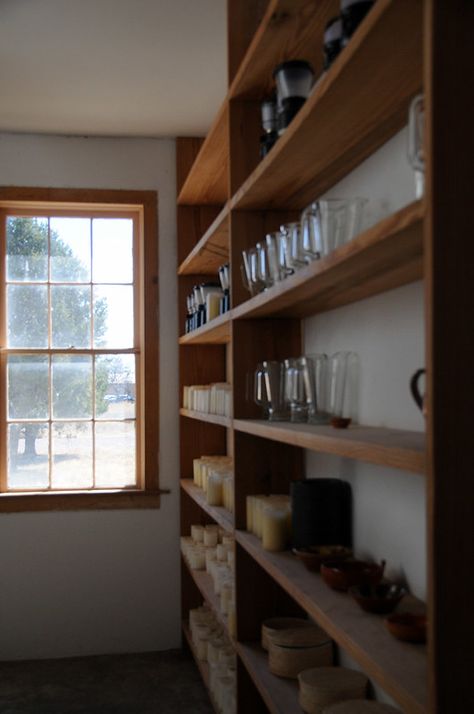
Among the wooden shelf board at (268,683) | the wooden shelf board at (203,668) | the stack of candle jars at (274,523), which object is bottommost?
the wooden shelf board at (203,668)

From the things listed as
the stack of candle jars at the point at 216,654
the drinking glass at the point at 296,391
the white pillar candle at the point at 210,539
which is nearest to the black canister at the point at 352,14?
the drinking glass at the point at 296,391

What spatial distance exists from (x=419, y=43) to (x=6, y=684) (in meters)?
3.85

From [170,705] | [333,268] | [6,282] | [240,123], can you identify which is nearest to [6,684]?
[170,705]

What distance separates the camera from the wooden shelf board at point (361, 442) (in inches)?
59.9

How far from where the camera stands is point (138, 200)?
4.92 metres

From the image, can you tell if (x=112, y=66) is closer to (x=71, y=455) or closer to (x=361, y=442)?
(x=71, y=455)

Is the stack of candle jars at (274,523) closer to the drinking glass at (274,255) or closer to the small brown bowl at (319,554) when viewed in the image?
the small brown bowl at (319,554)

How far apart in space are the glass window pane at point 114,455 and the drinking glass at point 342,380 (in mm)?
2628

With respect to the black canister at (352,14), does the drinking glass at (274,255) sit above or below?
below

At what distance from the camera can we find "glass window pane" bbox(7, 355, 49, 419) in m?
4.87

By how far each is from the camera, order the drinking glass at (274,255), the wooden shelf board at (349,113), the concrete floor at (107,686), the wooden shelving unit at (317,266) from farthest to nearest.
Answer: the concrete floor at (107,686), the drinking glass at (274,255), the wooden shelf board at (349,113), the wooden shelving unit at (317,266)

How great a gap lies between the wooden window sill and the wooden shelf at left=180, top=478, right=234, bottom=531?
0.27 meters
